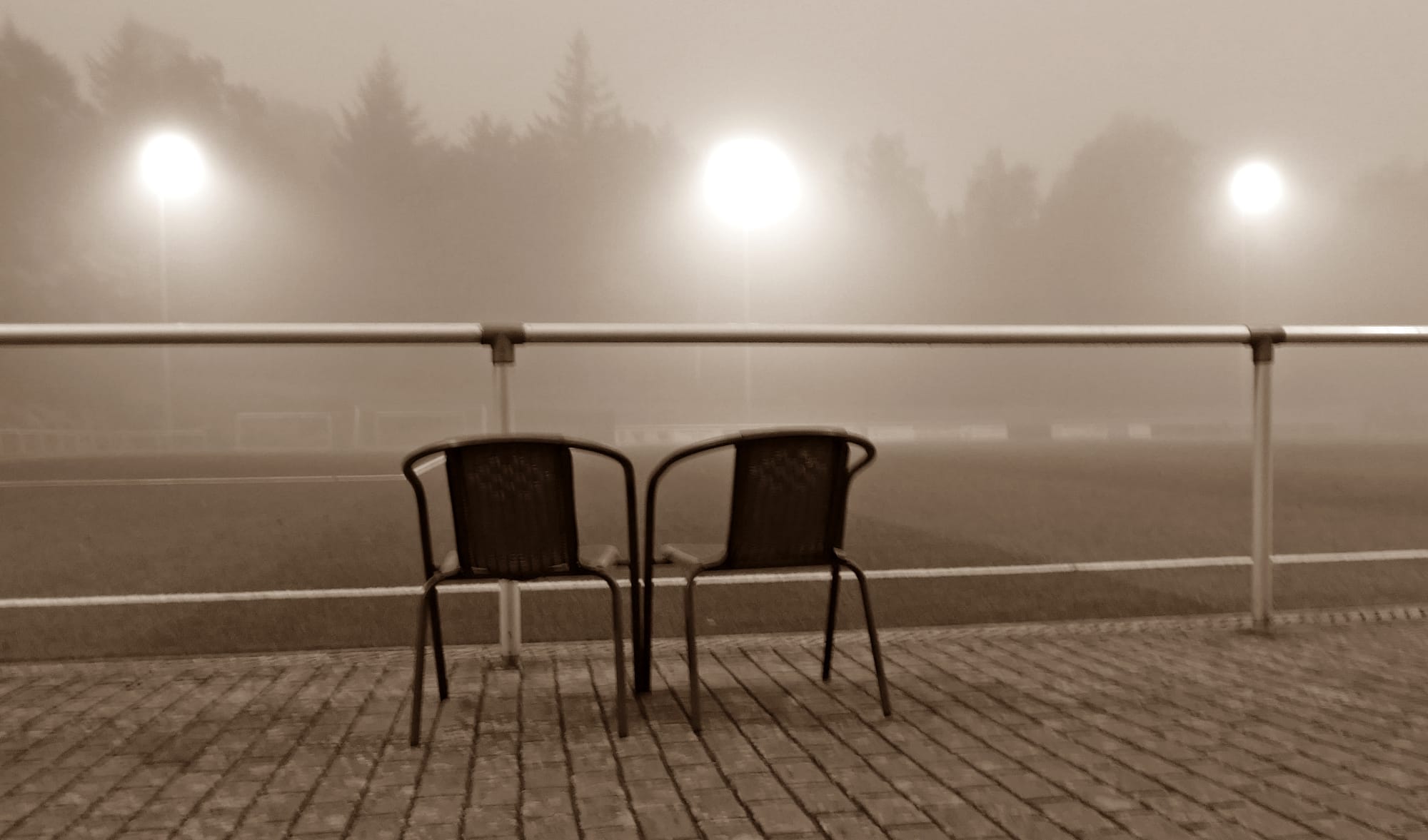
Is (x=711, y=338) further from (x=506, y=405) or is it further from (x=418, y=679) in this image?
(x=418, y=679)

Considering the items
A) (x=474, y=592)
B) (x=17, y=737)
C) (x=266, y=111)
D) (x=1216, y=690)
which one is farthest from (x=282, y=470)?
(x=266, y=111)

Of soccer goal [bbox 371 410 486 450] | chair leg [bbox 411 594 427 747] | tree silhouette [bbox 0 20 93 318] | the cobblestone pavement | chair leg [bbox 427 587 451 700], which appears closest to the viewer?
the cobblestone pavement

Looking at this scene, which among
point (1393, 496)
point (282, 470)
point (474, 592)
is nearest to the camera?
point (474, 592)

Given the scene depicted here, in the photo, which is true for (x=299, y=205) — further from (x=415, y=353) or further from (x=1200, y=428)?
(x=1200, y=428)

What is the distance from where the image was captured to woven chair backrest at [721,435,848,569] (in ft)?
10.0

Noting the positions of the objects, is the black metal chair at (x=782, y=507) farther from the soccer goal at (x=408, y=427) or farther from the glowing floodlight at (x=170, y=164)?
the glowing floodlight at (x=170, y=164)

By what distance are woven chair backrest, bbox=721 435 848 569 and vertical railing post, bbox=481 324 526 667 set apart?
3.35 ft

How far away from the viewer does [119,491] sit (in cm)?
1327

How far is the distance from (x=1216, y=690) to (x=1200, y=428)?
40406 millimetres

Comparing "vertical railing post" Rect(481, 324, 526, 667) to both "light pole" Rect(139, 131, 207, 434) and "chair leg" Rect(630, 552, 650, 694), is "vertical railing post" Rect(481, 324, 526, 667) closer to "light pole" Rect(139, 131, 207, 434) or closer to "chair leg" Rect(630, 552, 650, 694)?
"chair leg" Rect(630, 552, 650, 694)

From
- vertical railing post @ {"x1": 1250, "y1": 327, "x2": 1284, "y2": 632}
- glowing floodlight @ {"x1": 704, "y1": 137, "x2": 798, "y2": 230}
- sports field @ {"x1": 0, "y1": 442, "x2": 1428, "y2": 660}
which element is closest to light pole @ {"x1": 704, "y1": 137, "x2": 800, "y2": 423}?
glowing floodlight @ {"x1": 704, "y1": 137, "x2": 798, "y2": 230}

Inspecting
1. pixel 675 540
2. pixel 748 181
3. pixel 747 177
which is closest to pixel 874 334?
pixel 675 540

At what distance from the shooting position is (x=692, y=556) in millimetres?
3201

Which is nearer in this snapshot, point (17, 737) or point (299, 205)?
point (17, 737)
